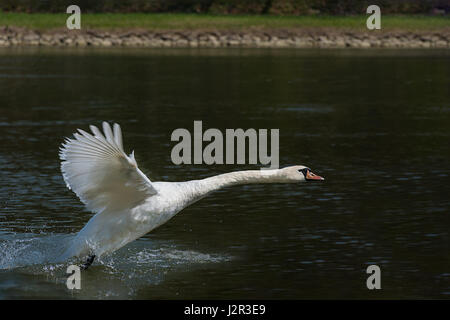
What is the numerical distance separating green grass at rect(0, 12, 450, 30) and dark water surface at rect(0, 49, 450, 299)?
1606 inches

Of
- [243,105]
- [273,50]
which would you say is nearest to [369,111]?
[243,105]

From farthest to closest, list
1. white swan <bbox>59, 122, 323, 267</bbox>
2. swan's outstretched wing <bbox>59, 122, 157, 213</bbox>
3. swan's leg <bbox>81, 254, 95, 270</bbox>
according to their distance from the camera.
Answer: swan's leg <bbox>81, 254, 95, 270</bbox> < white swan <bbox>59, 122, 323, 267</bbox> < swan's outstretched wing <bbox>59, 122, 157, 213</bbox>

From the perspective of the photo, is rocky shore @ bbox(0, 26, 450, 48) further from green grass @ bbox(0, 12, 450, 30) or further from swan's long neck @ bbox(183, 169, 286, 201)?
swan's long neck @ bbox(183, 169, 286, 201)

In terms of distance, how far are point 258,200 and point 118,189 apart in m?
5.63

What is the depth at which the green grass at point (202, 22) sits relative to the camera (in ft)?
273

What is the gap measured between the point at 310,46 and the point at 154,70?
31115mm

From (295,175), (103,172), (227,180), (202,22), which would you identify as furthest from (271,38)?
(103,172)

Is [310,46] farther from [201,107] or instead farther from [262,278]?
[262,278]

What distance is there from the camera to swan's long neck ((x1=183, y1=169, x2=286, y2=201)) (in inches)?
468

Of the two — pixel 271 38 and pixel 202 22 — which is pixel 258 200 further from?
pixel 202 22

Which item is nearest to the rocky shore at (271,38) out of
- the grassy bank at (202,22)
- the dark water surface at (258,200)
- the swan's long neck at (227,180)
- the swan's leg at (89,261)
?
the grassy bank at (202,22)

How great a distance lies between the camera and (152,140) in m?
25.2

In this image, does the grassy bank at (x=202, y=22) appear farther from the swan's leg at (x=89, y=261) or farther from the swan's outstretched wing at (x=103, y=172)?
the swan's outstretched wing at (x=103, y=172)

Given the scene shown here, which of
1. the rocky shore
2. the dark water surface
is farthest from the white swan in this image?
the rocky shore
